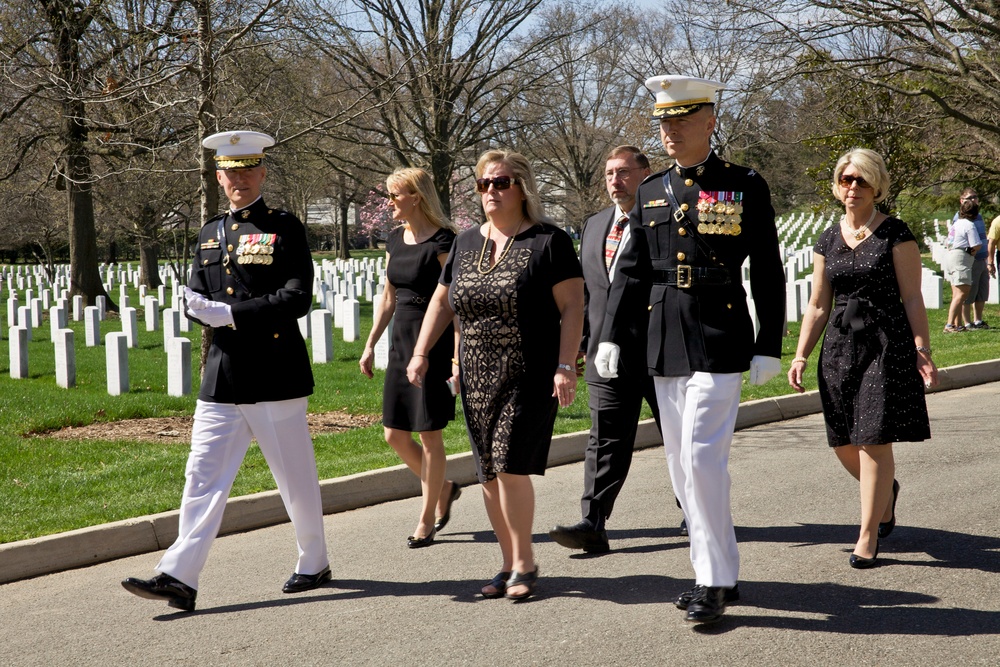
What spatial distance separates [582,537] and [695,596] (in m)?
1.22

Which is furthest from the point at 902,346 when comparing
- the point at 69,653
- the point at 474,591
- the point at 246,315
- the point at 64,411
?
the point at 64,411

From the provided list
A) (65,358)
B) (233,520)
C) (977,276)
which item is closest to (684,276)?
(233,520)

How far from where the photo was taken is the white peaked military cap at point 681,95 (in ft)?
14.0

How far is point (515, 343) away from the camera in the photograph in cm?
457

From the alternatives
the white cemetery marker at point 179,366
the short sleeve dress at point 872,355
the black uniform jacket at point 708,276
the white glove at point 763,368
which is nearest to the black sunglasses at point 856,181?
the short sleeve dress at point 872,355

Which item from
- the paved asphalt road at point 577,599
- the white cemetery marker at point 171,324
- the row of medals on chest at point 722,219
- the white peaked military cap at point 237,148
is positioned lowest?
the paved asphalt road at point 577,599

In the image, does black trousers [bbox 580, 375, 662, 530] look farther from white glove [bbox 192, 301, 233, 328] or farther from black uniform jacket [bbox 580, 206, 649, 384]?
white glove [bbox 192, 301, 233, 328]

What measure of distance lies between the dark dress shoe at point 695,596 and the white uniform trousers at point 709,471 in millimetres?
37

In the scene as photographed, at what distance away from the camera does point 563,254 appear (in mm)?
4645

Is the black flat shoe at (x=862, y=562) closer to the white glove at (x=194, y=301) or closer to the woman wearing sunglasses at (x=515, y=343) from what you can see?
the woman wearing sunglasses at (x=515, y=343)

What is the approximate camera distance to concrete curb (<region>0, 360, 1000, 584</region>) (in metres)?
5.52

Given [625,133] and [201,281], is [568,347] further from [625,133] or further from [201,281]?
[625,133]

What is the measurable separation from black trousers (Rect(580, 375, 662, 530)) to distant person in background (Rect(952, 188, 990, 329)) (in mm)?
10746

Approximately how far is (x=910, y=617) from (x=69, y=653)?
3.26 meters
